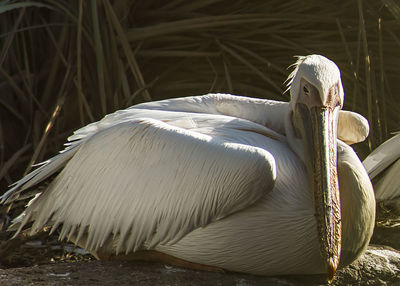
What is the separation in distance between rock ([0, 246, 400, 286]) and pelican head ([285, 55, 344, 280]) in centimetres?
30

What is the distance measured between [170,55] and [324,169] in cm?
208

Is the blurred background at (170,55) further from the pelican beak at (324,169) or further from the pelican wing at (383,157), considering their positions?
the pelican beak at (324,169)

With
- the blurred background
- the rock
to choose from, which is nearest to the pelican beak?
the rock

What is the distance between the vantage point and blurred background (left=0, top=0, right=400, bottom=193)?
4.14m

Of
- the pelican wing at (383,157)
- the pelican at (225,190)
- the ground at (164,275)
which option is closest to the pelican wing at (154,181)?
the pelican at (225,190)

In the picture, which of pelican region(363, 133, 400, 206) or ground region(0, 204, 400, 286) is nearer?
ground region(0, 204, 400, 286)

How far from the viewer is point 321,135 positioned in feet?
8.48

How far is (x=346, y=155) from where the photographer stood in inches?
107

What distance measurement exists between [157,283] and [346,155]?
0.81 metres

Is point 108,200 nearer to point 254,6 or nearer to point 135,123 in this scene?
point 135,123

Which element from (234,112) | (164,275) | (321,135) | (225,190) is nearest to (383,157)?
(234,112)

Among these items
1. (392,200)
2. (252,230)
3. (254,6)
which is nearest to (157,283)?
(252,230)

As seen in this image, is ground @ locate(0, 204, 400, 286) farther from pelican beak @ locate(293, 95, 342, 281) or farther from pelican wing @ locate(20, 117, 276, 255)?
pelican beak @ locate(293, 95, 342, 281)

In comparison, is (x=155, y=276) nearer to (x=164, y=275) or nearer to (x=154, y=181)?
(x=164, y=275)
